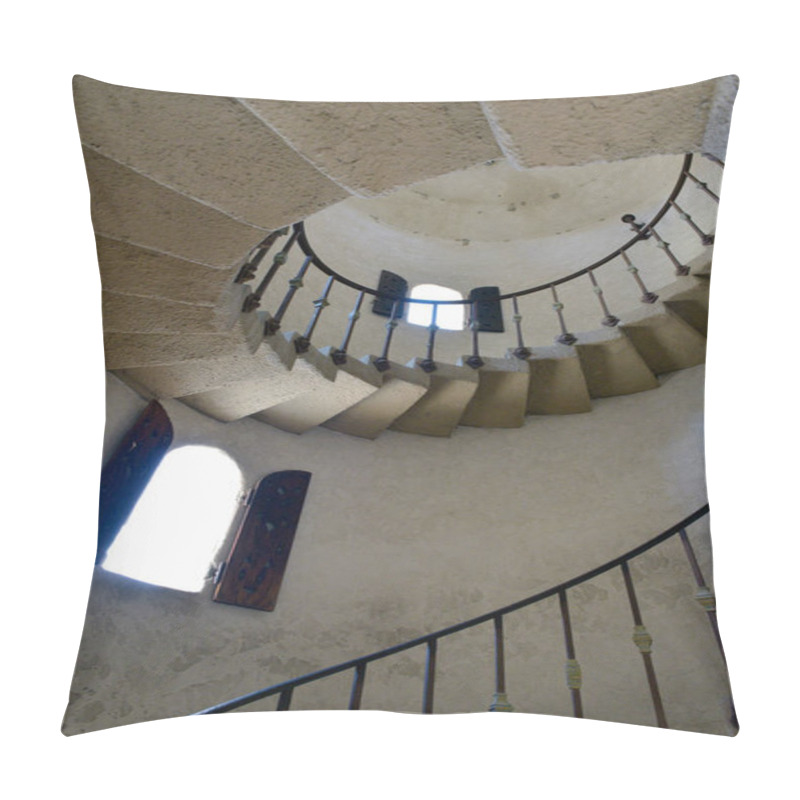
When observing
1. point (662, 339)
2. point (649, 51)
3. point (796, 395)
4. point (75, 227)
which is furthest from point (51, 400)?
point (662, 339)

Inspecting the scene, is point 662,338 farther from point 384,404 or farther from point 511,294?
point 384,404

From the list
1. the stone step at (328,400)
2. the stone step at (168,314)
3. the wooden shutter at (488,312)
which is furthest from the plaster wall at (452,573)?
the wooden shutter at (488,312)

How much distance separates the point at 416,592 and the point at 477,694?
1.81ft

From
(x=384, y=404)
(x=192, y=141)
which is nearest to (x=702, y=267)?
(x=384, y=404)

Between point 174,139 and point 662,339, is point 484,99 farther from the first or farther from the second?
point 662,339

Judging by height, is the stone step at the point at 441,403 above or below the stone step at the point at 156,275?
above

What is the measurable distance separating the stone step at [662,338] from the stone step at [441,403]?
36.5 inches

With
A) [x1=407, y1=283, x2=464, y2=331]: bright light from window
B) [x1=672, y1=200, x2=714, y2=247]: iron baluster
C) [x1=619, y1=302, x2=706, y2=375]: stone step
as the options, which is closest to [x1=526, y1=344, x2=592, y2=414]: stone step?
[x1=619, y1=302, x2=706, y2=375]: stone step

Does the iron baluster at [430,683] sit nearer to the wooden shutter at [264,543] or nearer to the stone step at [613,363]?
the wooden shutter at [264,543]

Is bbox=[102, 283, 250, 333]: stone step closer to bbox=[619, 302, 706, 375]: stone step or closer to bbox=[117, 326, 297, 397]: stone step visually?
bbox=[117, 326, 297, 397]: stone step

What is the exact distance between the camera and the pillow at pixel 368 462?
1314mm

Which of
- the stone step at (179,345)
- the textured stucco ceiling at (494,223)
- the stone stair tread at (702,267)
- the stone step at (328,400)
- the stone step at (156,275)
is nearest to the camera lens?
the stone step at (156,275)

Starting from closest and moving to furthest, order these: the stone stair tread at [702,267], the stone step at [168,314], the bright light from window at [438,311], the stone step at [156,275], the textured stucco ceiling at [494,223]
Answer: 1. the stone step at [156,275]
2. the stone step at [168,314]
3. the stone stair tread at [702,267]
4. the bright light from window at [438,311]
5. the textured stucco ceiling at [494,223]

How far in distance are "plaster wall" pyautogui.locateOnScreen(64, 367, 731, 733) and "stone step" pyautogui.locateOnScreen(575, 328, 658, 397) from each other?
0.10 metres
